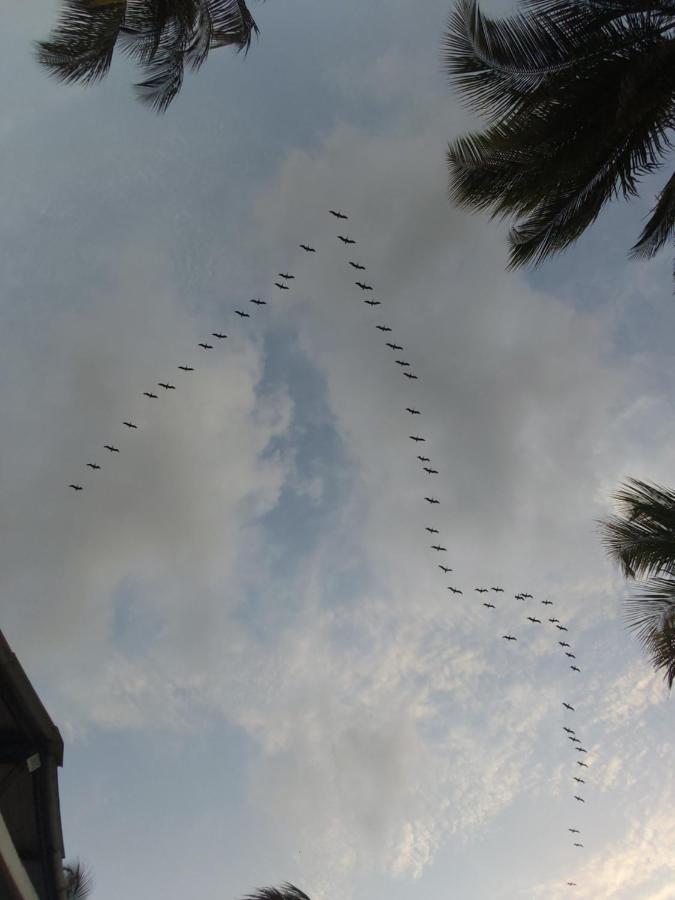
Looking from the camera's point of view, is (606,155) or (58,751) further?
(58,751)

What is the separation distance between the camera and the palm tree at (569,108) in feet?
31.0

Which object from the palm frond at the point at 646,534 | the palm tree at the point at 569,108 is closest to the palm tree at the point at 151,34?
the palm tree at the point at 569,108

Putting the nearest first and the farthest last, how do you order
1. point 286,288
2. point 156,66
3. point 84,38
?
point 84,38, point 156,66, point 286,288

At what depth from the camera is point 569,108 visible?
1005cm

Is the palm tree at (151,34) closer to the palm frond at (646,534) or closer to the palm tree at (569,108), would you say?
the palm tree at (569,108)

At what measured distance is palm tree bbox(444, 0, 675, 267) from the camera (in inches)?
372

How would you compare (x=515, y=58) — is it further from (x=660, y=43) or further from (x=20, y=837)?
(x=20, y=837)

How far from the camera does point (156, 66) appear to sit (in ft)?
40.2

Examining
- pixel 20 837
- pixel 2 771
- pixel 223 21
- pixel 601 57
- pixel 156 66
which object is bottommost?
pixel 20 837

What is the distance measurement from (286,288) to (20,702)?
71.3ft

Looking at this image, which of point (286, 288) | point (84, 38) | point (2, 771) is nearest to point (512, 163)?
point (84, 38)

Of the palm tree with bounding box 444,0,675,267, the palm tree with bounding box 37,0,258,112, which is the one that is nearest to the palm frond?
the palm tree with bounding box 444,0,675,267

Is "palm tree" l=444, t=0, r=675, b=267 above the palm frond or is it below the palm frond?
above

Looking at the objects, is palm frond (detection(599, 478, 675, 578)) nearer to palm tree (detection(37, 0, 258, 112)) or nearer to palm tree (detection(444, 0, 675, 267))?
palm tree (detection(444, 0, 675, 267))
